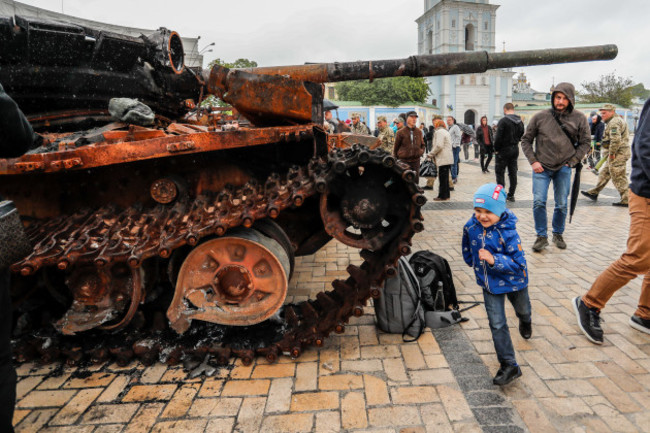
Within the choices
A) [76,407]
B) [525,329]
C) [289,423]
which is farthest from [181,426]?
[525,329]

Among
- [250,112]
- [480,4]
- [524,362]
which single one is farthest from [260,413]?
[480,4]

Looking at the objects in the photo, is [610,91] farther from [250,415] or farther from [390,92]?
[250,415]

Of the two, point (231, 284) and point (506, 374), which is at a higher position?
point (231, 284)

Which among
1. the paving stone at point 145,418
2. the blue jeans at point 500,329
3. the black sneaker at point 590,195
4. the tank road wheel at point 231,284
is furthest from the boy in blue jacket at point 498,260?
the black sneaker at point 590,195

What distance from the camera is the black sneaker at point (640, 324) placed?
10.9ft

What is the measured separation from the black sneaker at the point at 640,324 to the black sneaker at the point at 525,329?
0.93m

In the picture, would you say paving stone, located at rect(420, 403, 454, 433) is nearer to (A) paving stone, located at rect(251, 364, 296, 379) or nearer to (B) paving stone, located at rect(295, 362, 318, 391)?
(B) paving stone, located at rect(295, 362, 318, 391)

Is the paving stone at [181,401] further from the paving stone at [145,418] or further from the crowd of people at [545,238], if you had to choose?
the crowd of people at [545,238]

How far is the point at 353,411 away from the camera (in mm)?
2539

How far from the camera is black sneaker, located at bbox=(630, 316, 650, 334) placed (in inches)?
131

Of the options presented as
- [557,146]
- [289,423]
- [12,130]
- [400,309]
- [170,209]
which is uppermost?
[12,130]

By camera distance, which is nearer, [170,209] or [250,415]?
[250,415]

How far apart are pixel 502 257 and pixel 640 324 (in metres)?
1.71

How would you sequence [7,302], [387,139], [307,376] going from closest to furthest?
[7,302], [307,376], [387,139]
